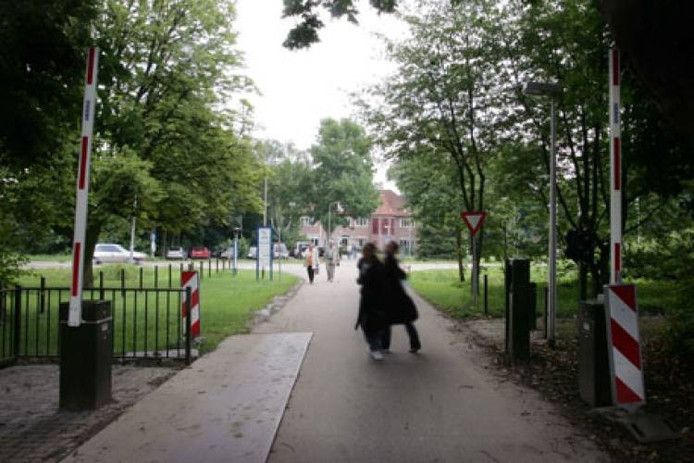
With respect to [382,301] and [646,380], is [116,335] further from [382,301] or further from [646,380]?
[646,380]

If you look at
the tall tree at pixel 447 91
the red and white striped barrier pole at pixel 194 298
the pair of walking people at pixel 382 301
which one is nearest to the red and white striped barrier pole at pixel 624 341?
the pair of walking people at pixel 382 301

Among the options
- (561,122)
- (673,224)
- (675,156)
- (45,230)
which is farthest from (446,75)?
(45,230)

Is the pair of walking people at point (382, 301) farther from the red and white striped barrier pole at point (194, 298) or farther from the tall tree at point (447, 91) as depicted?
the tall tree at point (447, 91)

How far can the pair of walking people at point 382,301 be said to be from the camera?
31.0 feet

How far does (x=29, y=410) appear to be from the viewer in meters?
6.39

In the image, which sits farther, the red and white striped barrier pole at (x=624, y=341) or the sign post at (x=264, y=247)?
the sign post at (x=264, y=247)

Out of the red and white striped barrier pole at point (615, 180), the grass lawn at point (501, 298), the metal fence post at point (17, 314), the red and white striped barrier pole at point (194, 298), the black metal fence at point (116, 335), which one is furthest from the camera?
the grass lawn at point (501, 298)

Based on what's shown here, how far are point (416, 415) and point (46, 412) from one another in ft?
11.9

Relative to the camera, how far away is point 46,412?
630cm

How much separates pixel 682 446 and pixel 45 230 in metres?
13.4

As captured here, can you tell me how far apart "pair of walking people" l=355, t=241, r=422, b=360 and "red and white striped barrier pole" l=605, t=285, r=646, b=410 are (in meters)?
3.90

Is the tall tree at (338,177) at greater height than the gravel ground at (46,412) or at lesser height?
greater

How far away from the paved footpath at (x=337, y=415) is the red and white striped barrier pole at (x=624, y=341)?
719 mm

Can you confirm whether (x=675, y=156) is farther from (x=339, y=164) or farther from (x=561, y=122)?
(x=339, y=164)
